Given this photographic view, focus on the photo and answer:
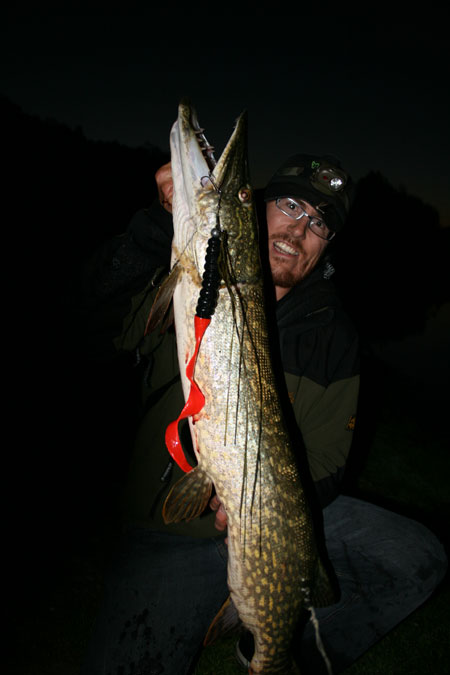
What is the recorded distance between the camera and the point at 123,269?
6.56ft

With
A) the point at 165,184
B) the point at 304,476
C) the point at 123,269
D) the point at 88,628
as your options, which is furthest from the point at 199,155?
the point at 88,628

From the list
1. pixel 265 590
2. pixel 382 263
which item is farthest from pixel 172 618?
pixel 382 263

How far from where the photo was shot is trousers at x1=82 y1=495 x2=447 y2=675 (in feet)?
6.02

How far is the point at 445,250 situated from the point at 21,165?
149 ft

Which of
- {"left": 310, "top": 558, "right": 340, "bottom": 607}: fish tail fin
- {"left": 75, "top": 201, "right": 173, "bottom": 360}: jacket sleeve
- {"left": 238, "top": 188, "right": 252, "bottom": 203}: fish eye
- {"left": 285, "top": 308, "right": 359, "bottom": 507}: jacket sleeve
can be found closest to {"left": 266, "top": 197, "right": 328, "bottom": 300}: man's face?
{"left": 285, "top": 308, "right": 359, "bottom": 507}: jacket sleeve

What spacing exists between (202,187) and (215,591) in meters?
2.00

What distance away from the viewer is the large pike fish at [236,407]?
1522 millimetres

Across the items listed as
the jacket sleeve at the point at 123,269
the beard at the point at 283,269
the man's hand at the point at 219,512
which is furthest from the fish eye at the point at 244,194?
the man's hand at the point at 219,512

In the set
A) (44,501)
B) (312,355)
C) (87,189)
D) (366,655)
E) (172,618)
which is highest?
(87,189)

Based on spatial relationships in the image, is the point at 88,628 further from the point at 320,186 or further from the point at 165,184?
the point at 320,186

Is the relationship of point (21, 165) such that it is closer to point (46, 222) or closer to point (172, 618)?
point (46, 222)

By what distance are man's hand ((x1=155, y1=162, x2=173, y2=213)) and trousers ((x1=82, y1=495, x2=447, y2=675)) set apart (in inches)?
70.1

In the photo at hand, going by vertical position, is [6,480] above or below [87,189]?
below

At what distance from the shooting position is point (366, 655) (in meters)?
2.55
